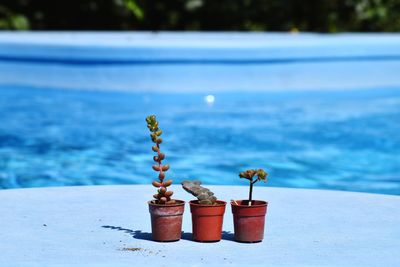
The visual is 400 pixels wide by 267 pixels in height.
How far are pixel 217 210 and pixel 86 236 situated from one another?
1.23ft

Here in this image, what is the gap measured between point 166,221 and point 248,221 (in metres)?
0.21

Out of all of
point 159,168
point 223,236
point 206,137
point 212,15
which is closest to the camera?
point 159,168

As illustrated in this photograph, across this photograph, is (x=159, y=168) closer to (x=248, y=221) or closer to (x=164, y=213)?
(x=164, y=213)

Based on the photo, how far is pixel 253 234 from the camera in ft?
8.23

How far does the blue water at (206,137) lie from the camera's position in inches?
190

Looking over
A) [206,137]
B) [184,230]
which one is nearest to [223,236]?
[184,230]

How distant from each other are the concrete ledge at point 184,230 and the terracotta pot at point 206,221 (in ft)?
0.11

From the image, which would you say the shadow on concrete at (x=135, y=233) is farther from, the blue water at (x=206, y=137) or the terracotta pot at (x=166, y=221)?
the blue water at (x=206, y=137)

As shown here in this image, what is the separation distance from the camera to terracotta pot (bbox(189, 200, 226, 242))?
2.47 metres

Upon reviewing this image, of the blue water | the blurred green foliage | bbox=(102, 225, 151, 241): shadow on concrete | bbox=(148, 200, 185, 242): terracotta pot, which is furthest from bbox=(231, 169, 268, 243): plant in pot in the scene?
the blurred green foliage

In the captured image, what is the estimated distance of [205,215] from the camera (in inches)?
97.6

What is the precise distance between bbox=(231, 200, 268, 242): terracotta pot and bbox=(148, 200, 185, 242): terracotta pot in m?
0.15

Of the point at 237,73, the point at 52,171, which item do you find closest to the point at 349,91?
the point at 237,73

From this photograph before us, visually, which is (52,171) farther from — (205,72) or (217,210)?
(205,72)
